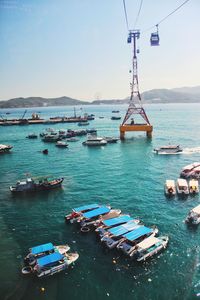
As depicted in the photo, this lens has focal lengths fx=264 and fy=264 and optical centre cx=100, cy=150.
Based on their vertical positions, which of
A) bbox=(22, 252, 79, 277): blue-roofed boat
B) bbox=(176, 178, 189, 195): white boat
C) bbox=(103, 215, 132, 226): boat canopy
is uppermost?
bbox=(176, 178, 189, 195): white boat

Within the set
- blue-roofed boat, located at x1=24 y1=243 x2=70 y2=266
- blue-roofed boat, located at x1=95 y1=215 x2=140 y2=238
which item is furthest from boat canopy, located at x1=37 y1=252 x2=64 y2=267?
blue-roofed boat, located at x1=95 y1=215 x2=140 y2=238

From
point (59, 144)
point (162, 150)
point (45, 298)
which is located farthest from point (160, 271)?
point (59, 144)

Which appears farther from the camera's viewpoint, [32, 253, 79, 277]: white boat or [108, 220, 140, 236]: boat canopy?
[108, 220, 140, 236]: boat canopy

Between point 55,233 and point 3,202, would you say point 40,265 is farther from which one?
point 3,202

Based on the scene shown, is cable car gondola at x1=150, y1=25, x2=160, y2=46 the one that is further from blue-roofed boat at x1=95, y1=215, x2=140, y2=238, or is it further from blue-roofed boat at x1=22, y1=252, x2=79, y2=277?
blue-roofed boat at x1=22, y1=252, x2=79, y2=277

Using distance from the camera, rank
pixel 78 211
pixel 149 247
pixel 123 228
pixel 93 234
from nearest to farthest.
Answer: pixel 149 247 < pixel 123 228 < pixel 93 234 < pixel 78 211

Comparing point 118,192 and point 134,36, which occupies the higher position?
point 134,36

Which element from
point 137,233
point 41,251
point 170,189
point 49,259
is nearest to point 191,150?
point 170,189

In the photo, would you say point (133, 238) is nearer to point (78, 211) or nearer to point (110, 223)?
point (110, 223)
